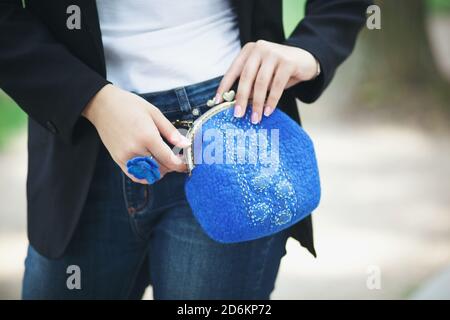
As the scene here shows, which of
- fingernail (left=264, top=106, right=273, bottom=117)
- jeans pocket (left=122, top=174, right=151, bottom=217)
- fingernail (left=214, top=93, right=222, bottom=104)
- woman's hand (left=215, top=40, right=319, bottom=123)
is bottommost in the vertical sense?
jeans pocket (left=122, top=174, right=151, bottom=217)

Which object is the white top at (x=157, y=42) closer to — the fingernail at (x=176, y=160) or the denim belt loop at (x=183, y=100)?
the denim belt loop at (x=183, y=100)

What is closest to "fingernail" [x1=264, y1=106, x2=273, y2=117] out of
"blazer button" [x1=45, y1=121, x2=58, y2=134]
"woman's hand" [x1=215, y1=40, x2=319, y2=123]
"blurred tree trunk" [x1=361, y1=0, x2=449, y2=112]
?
"woman's hand" [x1=215, y1=40, x2=319, y2=123]

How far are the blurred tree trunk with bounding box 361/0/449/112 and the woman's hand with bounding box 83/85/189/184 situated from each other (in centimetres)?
504

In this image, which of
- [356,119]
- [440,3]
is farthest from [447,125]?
[440,3]

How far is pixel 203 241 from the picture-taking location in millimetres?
1371

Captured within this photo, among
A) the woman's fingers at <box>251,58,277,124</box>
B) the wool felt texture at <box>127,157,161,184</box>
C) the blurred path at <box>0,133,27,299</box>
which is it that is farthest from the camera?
the blurred path at <box>0,133,27,299</box>

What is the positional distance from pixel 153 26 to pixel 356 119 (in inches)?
185

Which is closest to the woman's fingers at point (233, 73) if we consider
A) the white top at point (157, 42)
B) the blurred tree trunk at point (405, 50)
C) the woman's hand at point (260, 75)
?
the woman's hand at point (260, 75)

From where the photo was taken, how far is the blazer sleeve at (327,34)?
1.36 meters

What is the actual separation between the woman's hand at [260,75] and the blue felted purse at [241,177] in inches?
1.1

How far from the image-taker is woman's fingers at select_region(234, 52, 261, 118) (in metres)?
1.21

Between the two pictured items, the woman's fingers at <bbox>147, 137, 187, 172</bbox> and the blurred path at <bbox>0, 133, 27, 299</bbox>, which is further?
the blurred path at <bbox>0, 133, 27, 299</bbox>

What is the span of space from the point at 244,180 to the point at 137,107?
0.80 feet

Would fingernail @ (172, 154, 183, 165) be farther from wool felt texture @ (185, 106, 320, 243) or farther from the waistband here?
the waistband
